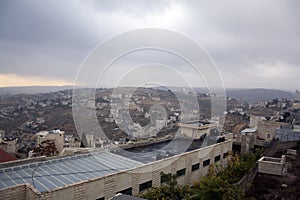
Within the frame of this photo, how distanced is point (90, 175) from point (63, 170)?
1313mm

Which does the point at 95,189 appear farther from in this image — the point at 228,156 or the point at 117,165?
the point at 228,156

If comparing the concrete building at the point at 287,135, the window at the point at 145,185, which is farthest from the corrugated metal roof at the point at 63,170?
the concrete building at the point at 287,135

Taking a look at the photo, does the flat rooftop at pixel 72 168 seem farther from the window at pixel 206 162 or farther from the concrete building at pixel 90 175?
the window at pixel 206 162

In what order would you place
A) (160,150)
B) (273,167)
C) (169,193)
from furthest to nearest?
(160,150)
(273,167)
(169,193)

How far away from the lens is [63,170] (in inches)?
447

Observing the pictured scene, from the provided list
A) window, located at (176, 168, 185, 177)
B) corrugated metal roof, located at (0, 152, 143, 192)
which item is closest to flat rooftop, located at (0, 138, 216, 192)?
corrugated metal roof, located at (0, 152, 143, 192)

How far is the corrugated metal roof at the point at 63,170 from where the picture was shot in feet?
32.3

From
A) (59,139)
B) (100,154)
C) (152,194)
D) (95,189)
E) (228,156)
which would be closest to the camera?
(95,189)

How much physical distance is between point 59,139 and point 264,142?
1901 centimetres

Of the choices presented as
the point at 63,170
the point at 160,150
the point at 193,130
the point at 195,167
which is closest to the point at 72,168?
the point at 63,170

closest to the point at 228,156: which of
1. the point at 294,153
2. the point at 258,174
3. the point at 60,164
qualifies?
the point at 294,153

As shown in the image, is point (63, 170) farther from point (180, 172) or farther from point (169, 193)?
point (180, 172)

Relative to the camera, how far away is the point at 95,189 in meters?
9.91

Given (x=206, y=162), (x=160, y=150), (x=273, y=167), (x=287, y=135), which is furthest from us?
(x=287, y=135)
